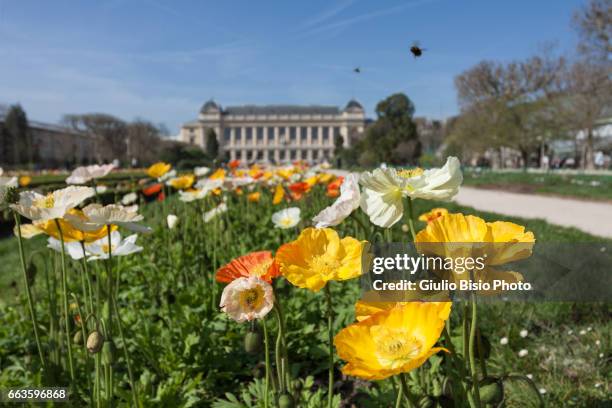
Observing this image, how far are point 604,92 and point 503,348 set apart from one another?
18.3m

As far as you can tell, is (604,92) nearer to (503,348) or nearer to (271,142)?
(503,348)

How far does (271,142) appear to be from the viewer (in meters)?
75.9

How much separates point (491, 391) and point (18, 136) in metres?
44.6

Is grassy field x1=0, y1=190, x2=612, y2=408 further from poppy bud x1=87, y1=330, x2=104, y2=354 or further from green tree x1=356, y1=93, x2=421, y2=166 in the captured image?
green tree x1=356, y1=93, x2=421, y2=166

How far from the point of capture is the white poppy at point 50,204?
86 centimetres

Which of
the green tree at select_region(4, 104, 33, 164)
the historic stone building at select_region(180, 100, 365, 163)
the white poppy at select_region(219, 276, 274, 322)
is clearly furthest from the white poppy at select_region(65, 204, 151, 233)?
the historic stone building at select_region(180, 100, 365, 163)

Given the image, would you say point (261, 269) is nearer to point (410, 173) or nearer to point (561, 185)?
point (410, 173)

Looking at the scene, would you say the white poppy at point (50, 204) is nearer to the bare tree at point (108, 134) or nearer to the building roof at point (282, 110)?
the bare tree at point (108, 134)

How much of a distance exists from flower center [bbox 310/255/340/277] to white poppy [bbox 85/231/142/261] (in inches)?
24.1

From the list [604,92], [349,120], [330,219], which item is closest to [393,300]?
[330,219]

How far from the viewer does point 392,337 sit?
1.99 ft

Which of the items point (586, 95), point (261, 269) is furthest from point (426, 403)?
point (586, 95)

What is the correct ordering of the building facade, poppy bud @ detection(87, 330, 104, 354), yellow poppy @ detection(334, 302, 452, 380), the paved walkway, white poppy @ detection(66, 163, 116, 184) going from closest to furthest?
1. yellow poppy @ detection(334, 302, 452, 380)
2. poppy bud @ detection(87, 330, 104, 354)
3. white poppy @ detection(66, 163, 116, 184)
4. the paved walkway
5. the building facade

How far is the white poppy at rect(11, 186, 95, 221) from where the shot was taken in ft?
2.81
